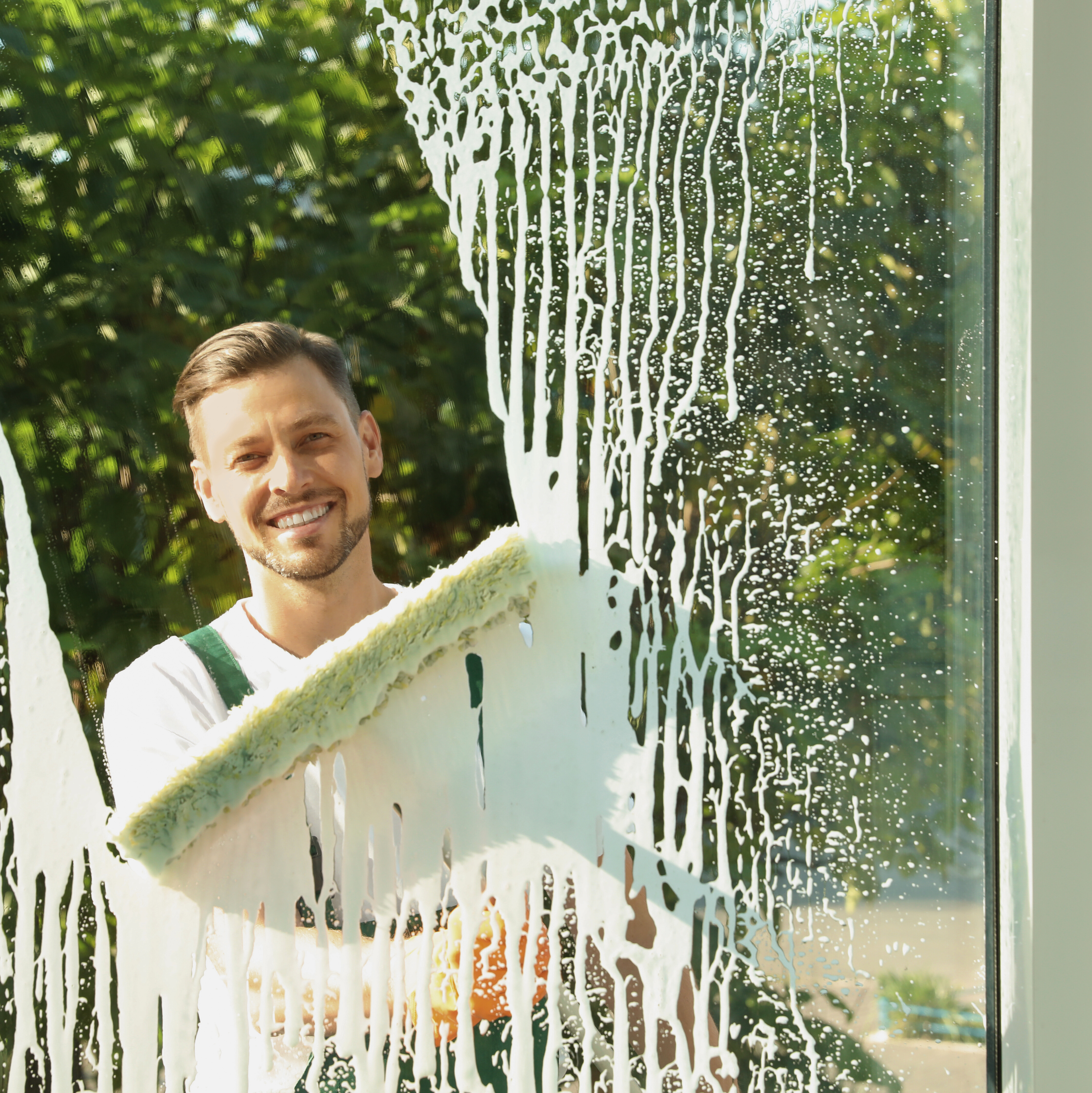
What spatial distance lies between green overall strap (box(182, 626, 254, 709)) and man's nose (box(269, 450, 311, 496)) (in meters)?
0.12

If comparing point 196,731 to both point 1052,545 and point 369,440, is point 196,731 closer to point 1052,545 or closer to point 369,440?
point 369,440

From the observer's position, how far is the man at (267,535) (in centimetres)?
70

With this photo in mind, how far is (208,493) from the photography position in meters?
0.71

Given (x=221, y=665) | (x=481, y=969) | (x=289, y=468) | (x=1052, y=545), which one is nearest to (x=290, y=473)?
(x=289, y=468)

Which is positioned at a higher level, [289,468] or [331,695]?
[289,468]

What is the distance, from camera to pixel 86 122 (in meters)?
0.71

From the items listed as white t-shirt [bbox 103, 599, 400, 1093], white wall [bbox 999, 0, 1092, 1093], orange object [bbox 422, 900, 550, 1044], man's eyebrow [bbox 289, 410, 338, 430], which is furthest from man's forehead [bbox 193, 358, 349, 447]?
white wall [bbox 999, 0, 1092, 1093]

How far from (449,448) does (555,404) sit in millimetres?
86

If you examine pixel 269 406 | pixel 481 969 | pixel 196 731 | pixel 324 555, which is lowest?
pixel 481 969

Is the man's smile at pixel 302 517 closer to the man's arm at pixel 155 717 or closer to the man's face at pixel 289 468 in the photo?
the man's face at pixel 289 468

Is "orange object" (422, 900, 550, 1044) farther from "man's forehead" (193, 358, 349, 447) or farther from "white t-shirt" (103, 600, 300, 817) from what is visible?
"man's forehead" (193, 358, 349, 447)

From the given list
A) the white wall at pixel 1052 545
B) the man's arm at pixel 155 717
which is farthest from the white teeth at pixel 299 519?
the white wall at pixel 1052 545

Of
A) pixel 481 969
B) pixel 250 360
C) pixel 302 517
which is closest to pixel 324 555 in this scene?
pixel 302 517

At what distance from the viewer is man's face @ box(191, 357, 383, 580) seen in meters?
0.70
